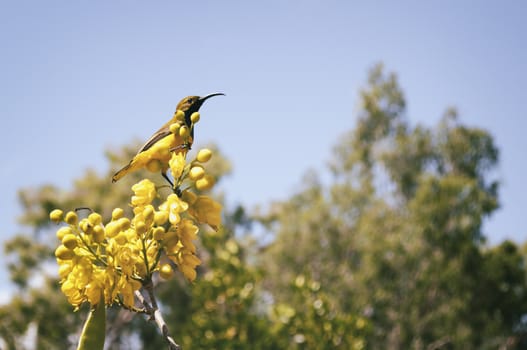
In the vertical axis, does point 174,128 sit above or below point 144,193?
above

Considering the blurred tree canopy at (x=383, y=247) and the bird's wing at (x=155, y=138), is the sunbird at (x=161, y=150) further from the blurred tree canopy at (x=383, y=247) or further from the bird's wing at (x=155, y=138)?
the blurred tree canopy at (x=383, y=247)

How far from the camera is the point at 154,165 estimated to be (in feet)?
4.77

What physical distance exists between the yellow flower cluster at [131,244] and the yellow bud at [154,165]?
0.74 ft

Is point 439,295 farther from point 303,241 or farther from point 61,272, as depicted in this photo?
point 61,272

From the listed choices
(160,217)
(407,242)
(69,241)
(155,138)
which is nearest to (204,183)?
(160,217)

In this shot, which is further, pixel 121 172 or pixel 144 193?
pixel 121 172

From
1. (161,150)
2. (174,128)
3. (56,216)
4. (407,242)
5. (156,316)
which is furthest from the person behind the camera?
(407,242)

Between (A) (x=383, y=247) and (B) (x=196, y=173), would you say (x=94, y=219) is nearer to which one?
(B) (x=196, y=173)

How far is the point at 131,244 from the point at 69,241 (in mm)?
146

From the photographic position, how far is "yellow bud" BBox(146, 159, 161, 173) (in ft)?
4.75

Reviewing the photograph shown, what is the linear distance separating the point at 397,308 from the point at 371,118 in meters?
7.43

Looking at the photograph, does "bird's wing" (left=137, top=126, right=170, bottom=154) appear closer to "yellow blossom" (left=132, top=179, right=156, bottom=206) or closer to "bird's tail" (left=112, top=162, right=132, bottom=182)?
"bird's tail" (left=112, top=162, right=132, bottom=182)

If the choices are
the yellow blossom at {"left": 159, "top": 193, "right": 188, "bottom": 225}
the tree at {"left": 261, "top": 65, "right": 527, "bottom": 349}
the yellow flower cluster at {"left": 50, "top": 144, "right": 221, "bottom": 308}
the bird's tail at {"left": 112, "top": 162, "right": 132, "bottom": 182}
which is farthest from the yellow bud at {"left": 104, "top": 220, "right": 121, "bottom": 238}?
Result: the tree at {"left": 261, "top": 65, "right": 527, "bottom": 349}

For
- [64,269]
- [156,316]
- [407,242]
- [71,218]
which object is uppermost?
[407,242]
